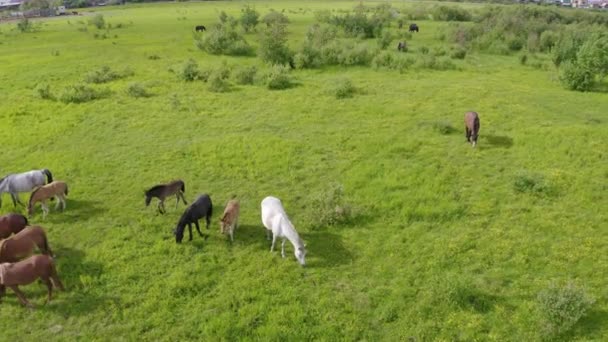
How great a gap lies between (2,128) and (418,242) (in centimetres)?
2197

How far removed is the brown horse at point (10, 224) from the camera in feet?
41.5

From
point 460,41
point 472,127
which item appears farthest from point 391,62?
point 472,127

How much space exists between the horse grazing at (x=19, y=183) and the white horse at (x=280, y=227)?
846 cm

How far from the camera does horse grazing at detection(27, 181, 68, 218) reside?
47.4 ft

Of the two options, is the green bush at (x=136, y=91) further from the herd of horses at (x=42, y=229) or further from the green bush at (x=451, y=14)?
the green bush at (x=451, y=14)

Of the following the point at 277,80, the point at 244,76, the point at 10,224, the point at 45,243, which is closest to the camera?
the point at 45,243

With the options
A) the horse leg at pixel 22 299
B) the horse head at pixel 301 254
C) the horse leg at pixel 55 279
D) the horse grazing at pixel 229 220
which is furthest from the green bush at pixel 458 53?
the horse leg at pixel 22 299

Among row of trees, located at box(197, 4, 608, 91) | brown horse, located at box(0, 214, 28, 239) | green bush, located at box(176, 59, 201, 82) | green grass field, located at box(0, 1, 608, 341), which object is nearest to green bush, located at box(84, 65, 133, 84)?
green grass field, located at box(0, 1, 608, 341)

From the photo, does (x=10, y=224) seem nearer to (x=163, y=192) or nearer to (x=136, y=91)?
(x=163, y=192)

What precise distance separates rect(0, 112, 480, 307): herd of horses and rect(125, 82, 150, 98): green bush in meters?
13.8

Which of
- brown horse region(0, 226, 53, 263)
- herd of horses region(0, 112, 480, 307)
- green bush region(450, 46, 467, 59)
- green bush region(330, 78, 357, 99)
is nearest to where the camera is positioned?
herd of horses region(0, 112, 480, 307)

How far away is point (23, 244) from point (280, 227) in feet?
22.5

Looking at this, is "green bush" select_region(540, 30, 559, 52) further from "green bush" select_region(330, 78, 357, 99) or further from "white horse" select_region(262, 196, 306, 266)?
"white horse" select_region(262, 196, 306, 266)

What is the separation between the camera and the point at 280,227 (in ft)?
41.4
